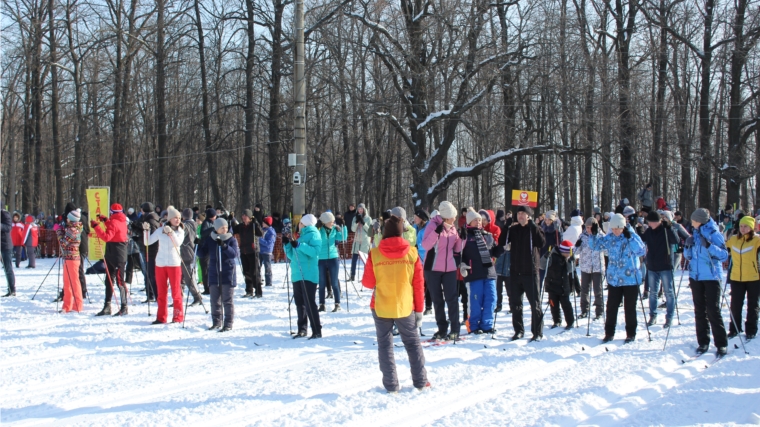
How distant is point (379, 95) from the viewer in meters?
24.7

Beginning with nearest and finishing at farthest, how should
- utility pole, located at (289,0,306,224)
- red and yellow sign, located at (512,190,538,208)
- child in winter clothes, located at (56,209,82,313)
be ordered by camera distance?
child in winter clothes, located at (56,209,82,313)
utility pole, located at (289,0,306,224)
red and yellow sign, located at (512,190,538,208)

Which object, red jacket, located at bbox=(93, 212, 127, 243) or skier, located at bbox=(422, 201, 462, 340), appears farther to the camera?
red jacket, located at bbox=(93, 212, 127, 243)

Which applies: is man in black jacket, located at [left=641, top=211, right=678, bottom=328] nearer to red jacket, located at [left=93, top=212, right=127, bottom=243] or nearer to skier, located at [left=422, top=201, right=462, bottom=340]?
skier, located at [left=422, top=201, right=462, bottom=340]

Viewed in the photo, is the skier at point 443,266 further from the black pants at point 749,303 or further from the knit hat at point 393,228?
the black pants at point 749,303

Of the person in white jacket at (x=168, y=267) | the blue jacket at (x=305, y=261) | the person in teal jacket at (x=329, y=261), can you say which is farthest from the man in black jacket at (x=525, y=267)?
the person in white jacket at (x=168, y=267)

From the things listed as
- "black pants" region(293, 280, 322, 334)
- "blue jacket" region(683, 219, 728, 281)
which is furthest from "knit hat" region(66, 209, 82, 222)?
"blue jacket" region(683, 219, 728, 281)

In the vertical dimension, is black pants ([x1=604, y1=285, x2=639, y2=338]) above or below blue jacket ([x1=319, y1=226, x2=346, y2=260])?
below

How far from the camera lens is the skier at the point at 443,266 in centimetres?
831

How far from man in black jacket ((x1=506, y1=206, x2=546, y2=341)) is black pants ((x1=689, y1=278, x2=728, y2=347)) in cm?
190

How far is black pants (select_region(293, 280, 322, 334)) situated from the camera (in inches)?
339

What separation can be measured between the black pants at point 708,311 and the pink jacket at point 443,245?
117 inches

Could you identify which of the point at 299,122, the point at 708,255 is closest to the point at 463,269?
the point at 708,255

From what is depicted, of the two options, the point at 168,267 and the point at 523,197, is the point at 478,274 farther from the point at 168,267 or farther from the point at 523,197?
the point at 523,197

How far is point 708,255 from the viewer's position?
7.53 m
